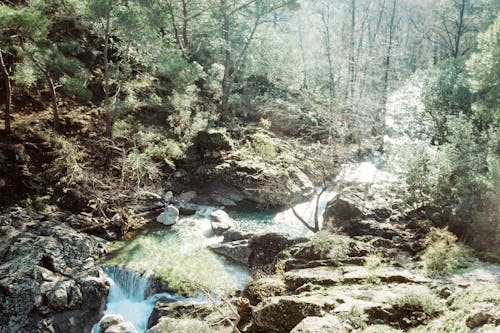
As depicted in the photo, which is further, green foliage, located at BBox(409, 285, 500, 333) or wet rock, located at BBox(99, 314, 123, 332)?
wet rock, located at BBox(99, 314, 123, 332)

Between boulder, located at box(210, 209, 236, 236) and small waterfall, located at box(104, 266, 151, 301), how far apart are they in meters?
4.02

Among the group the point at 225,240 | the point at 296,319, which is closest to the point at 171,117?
the point at 225,240

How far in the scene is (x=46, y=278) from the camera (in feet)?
32.9

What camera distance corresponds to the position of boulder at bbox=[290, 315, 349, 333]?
5715 mm

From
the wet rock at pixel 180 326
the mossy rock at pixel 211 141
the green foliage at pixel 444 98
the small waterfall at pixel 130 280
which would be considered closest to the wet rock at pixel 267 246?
the small waterfall at pixel 130 280

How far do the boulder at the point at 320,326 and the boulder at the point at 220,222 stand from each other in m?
9.13

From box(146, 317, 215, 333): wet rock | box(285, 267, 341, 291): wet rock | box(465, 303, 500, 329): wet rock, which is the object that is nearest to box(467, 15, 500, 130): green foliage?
box(285, 267, 341, 291): wet rock

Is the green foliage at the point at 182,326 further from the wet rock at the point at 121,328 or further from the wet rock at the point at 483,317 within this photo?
the wet rock at the point at 483,317

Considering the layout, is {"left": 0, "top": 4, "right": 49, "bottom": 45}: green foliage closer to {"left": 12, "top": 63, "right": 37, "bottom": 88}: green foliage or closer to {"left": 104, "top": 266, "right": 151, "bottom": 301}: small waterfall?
{"left": 12, "top": 63, "right": 37, "bottom": 88}: green foliage

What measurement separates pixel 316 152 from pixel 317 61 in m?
13.3

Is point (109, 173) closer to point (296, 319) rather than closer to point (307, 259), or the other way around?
point (307, 259)

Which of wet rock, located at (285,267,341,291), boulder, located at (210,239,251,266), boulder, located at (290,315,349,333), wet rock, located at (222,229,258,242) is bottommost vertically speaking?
boulder, located at (210,239,251,266)

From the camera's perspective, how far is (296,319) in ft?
22.7

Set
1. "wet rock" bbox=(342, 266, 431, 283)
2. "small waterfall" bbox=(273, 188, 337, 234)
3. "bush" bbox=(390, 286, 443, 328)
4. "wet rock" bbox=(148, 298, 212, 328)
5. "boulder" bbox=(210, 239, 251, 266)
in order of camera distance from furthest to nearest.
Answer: "small waterfall" bbox=(273, 188, 337, 234) → "boulder" bbox=(210, 239, 251, 266) → "wet rock" bbox=(148, 298, 212, 328) → "wet rock" bbox=(342, 266, 431, 283) → "bush" bbox=(390, 286, 443, 328)
